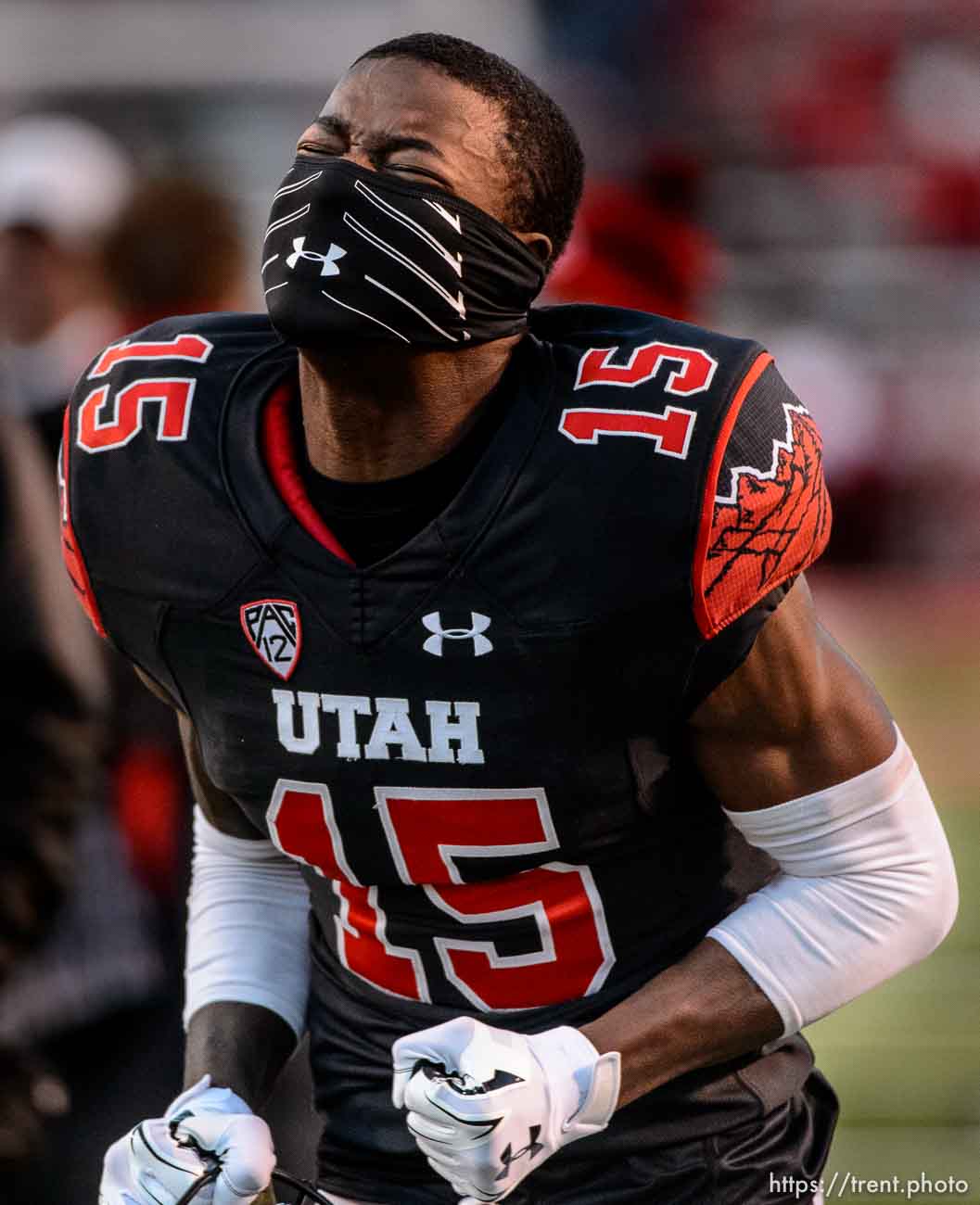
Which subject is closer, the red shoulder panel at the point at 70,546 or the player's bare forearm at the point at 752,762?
the player's bare forearm at the point at 752,762

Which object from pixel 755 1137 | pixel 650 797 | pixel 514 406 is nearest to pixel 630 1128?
pixel 755 1137

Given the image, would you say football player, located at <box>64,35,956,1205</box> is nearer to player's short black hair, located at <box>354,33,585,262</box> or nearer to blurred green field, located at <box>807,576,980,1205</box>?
player's short black hair, located at <box>354,33,585,262</box>

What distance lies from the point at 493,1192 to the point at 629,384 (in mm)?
826

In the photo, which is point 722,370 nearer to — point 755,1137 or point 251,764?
point 251,764

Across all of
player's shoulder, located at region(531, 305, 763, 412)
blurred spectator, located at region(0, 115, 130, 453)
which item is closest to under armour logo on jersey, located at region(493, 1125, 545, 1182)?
player's shoulder, located at region(531, 305, 763, 412)

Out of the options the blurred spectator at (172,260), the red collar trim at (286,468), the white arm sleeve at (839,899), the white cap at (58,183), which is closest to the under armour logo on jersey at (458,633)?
the red collar trim at (286,468)

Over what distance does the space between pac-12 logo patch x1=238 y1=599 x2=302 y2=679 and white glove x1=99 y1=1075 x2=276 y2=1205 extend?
1.58 ft

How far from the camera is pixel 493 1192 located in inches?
76.5

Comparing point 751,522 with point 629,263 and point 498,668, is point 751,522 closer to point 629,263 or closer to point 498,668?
point 498,668

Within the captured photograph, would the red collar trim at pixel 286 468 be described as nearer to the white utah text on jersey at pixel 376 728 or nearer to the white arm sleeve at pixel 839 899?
the white utah text on jersey at pixel 376 728

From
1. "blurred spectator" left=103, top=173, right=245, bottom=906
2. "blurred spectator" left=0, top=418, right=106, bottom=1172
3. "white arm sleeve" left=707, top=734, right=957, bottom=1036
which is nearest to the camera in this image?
"white arm sleeve" left=707, top=734, right=957, bottom=1036

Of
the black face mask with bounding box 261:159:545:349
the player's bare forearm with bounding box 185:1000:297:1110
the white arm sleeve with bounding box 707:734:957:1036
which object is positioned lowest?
the player's bare forearm with bounding box 185:1000:297:1110

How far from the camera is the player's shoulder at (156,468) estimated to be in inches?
82.9

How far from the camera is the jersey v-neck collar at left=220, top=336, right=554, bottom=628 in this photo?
79.3 inches
